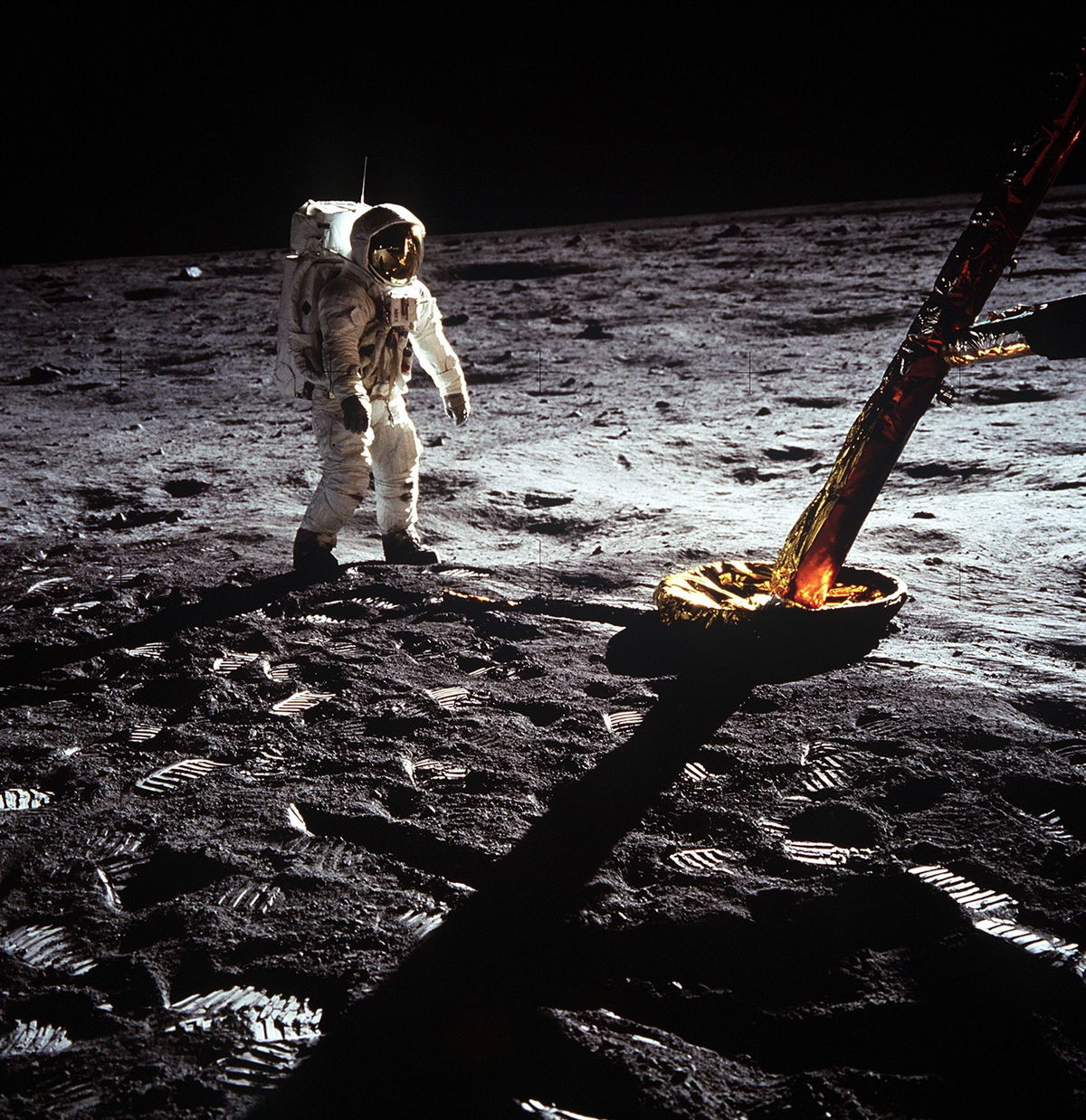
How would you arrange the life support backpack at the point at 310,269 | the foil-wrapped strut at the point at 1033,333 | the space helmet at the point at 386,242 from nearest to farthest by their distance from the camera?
the foil-wrapped strut at the point at 1033,333 → the space helmet at the point at 386,242 → the life support backpack at the point at 310,269

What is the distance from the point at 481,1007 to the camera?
1.41 metres

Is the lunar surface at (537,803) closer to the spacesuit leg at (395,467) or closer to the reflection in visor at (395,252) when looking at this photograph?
the spacesuit leg at (395,467)

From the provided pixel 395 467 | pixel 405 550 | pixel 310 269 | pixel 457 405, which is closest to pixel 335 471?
pixel 395 467

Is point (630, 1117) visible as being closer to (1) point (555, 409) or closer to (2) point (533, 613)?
(2) point (533, 613)

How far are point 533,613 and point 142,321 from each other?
562 cm

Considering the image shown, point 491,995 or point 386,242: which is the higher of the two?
point 386,242

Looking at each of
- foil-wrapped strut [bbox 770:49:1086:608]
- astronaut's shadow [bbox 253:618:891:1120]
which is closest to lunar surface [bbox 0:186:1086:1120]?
astronaut's shadow [bbox 253:618:891:1120]

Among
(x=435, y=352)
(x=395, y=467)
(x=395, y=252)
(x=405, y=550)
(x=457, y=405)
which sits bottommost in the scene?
(x=405, y=550)

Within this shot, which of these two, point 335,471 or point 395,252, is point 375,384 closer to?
point 335,471

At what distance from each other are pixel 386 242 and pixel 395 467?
27.7 inches

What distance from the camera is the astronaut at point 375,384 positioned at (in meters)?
2.92

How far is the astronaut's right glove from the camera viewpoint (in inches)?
115

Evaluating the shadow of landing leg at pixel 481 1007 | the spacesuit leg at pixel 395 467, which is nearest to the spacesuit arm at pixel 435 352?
the spacesuit leg at pixel 395 467

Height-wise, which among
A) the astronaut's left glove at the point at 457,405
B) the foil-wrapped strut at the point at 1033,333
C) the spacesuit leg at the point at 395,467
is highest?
the foil-wrapped strut at the point at 1033,333
